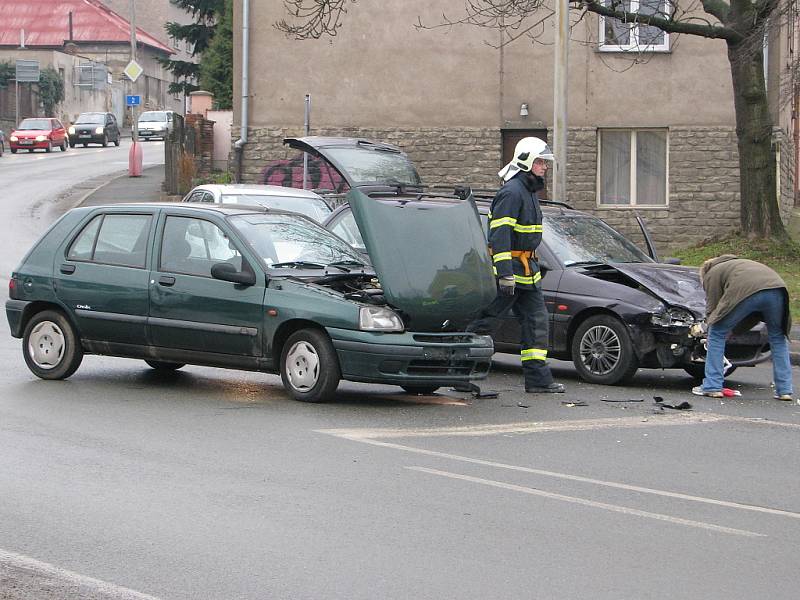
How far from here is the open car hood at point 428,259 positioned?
10008mm

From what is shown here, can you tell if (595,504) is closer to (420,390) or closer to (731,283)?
(420,390)

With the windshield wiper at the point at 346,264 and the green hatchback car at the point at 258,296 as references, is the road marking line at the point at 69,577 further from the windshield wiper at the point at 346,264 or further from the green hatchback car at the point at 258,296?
the windshield wiper at the point at 346,264

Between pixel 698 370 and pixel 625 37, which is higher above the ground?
pixel 625 37

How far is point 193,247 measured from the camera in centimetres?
1069

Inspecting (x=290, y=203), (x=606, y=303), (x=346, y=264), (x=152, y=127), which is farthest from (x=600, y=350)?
(x=152, y=127)

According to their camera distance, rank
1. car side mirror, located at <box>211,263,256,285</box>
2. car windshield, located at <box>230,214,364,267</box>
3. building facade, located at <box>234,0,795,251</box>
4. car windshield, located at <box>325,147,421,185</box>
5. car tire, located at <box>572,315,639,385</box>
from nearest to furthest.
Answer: car side mirror, located at <box>211,263,256,285</box> < car windshield, located at <box>230,214,364,267</box> < car tire, located at <box>572,315,639,385</box> < car windshield, located at <box>325,147,421,185</box> < building facade, located at <box>234,0,795,251</box>

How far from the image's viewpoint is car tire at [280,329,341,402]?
9.89 m

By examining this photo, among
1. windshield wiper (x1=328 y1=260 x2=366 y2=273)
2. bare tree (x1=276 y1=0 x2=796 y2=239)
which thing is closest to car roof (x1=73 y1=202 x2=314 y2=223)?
windshield wiper (x1=328 y1=260 x2=366 y2=273)

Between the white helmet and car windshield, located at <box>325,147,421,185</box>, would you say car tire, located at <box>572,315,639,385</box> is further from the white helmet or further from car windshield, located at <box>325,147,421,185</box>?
car windshield, located at <box>325,147,421,185</box>

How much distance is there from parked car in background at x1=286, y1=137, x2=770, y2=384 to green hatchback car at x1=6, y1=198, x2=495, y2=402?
0.34 m

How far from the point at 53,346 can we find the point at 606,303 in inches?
192

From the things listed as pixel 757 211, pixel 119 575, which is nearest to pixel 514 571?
pixel 119 575

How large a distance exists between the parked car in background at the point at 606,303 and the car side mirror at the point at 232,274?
96 cm

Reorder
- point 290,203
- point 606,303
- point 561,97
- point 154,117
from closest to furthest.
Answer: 1. point 606,303
2. point 290,203
3. point 561,97
4. point 154,117
